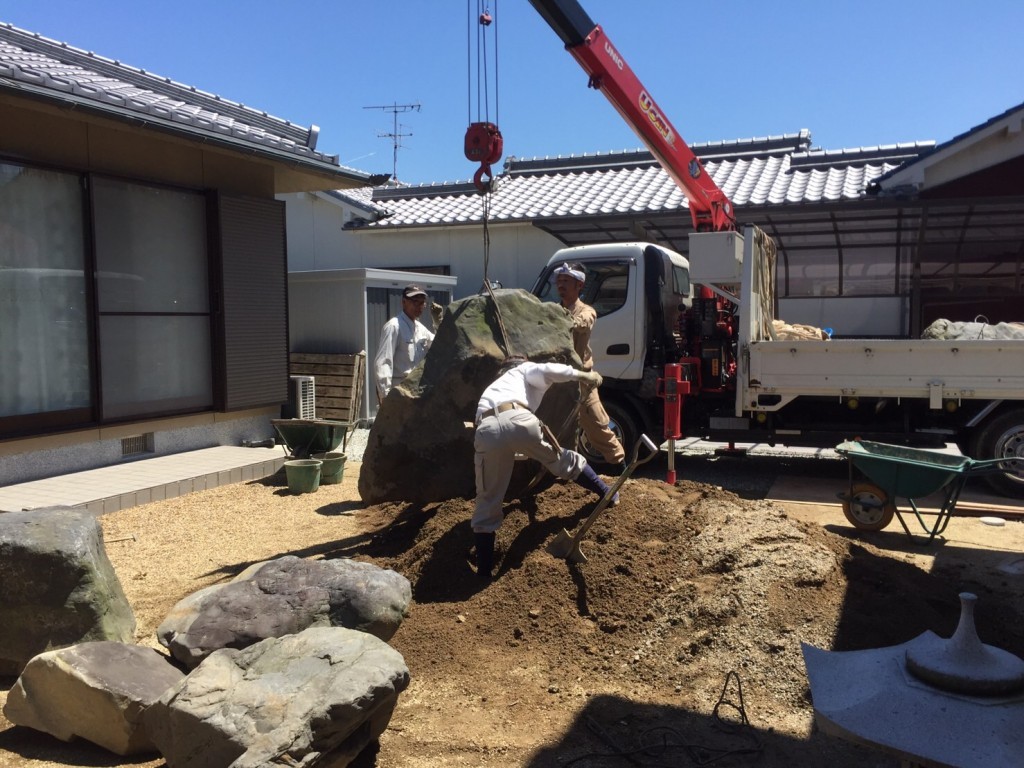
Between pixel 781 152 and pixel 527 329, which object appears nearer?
pixel 527 329

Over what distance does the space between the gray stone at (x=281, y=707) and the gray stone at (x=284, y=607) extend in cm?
59

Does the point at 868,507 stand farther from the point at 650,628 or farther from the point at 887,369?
the point at 650,628

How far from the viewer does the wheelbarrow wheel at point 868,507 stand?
596 centimetres

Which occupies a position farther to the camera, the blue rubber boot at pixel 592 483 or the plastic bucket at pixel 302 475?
the plastic bucket at pixel 302 475

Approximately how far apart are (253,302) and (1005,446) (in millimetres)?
7359

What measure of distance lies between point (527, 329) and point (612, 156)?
1105cm

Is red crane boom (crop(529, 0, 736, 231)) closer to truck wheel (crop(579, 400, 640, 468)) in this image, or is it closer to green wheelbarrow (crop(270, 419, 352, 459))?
truck wheel (crop(579, 400, 640, 468))

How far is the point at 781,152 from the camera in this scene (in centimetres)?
1523

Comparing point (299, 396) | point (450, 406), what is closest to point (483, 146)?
point (450, 406)

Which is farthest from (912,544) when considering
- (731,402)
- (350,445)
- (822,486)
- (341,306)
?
(341,306)

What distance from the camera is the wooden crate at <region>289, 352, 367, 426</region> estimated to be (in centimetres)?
1036

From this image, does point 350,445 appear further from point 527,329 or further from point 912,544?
point 912,544

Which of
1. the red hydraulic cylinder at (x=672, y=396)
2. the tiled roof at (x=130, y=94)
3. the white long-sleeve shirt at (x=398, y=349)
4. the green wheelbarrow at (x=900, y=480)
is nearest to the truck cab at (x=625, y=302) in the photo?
the red hydraulic cylinder at (x=672, y=396)

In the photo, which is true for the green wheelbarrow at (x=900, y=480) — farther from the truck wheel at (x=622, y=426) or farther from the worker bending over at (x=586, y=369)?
the truck wheel at (x=622, y=426)
